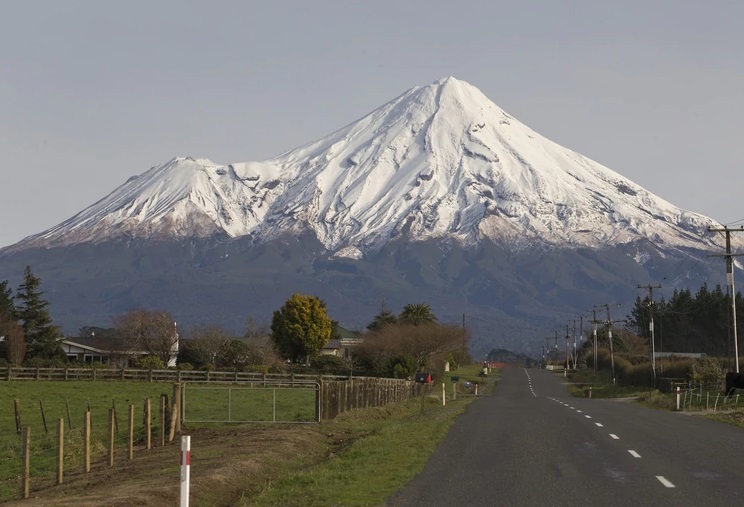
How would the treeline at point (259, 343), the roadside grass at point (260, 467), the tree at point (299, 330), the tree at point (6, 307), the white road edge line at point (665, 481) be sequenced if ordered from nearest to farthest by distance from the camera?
the roadside grass at point (260, 467) < the white road edge line at point (665, 481) < the treeline at point (259, 343) < the tree at point (6, 307) < the tree at point (299, 330)

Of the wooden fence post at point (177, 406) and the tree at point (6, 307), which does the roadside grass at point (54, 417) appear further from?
the tree at point (6, 307)

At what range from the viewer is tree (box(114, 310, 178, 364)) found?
115831 millimetres

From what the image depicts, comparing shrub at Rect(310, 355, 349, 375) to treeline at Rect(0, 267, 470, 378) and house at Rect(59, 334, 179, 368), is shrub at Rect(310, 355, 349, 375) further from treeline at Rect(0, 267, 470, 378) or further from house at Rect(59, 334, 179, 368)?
house at Rect(59, 334, 179, 368)

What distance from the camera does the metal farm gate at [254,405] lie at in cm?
4006

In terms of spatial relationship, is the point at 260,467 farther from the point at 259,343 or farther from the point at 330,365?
the point at 259,343

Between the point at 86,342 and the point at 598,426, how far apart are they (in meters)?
106

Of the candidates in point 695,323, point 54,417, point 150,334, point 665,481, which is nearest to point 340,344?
point 150,334

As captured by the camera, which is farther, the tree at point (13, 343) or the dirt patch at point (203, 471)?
the tree at point (13, 343)

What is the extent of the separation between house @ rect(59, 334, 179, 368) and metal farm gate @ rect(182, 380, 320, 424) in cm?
4377

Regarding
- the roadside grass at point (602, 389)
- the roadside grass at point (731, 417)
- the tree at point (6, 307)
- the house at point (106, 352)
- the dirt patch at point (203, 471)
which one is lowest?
the dirt patch at point (203, 471)

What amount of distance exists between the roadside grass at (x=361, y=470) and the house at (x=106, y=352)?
83.1 meters

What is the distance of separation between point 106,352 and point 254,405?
235 ft

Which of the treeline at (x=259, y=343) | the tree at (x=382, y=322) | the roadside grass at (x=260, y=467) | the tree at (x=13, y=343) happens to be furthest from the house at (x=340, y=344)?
the roadside grass at (x=260, y=467)

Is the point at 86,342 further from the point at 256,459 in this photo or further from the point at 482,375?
the point at 256,459
